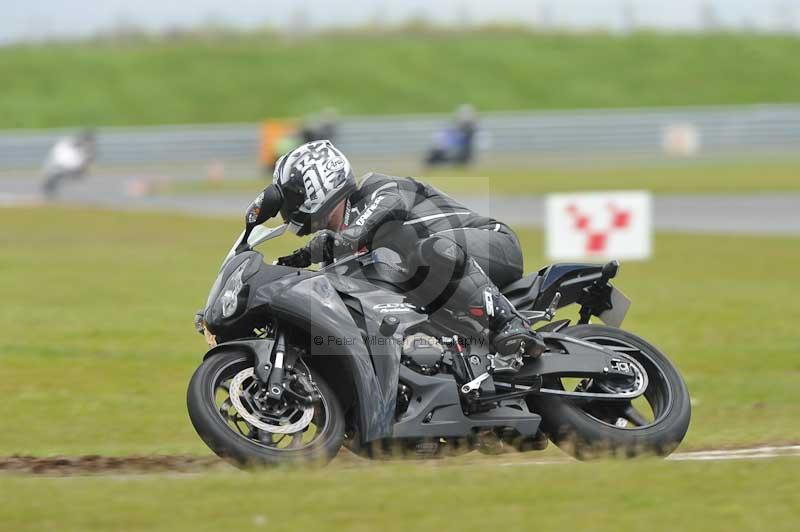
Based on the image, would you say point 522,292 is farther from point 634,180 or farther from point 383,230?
point 634,180

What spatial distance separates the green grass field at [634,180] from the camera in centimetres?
3281

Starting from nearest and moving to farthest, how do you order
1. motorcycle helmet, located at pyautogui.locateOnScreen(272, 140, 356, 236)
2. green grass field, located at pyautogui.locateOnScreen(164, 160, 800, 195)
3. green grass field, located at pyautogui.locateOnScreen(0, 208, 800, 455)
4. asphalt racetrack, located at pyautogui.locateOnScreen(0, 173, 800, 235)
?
motorcycle helmet, located at pyautogui.locateOnScreen(272, 140, 356, 236) < green grass field, located at pyautogui.locateOnScreen(0, 208, 800, 455) < asphalt racetrack, located at pyautogui.locateOnScreen(0, 173, 800, 235) < green grass field, located at pyautogui.locateOnScreen(164, 160, 800, 195)

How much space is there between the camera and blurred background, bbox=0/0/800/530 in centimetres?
577

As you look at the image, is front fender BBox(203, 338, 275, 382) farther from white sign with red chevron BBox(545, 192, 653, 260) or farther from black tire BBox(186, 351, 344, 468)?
white sign with red chevron BBox(545, 192, 653, 260)

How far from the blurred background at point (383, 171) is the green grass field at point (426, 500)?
0.02 metres

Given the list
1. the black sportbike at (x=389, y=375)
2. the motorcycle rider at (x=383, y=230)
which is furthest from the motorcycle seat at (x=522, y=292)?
the motorcycle rider at (x=383, y=230)

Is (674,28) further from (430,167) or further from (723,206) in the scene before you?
(723,206)

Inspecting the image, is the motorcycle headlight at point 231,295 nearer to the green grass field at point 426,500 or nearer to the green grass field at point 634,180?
the green grass field at point 426,500

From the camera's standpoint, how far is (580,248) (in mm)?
18766

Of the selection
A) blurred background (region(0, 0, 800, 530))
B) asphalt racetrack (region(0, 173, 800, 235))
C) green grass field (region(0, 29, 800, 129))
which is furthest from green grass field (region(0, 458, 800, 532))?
green grass field (region(0, 29, 800, 129))

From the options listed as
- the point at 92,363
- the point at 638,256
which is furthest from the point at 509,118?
the point at 92,363

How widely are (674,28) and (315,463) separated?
59704mm

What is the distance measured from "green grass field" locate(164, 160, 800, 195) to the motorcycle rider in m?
22.9

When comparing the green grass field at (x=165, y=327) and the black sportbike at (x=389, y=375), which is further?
the green grass field at (x=165, y=327)
